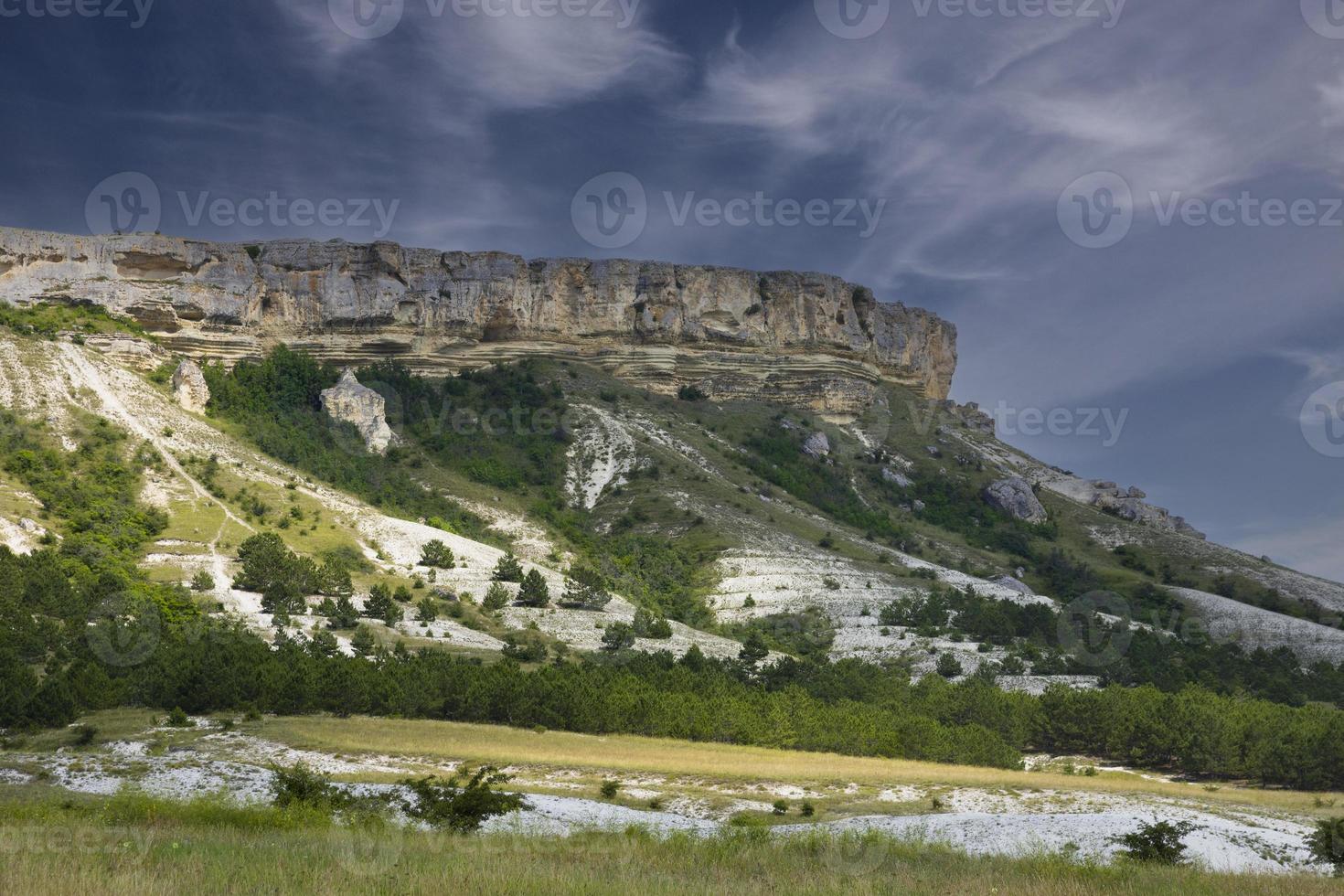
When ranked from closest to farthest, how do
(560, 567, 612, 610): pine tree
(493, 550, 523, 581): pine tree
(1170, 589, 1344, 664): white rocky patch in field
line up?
(560, 567, 612, 610): pine tree
(1170, 589, 1344, 664): white rocky patch in field
(493, 550, 523, 581): pine tree

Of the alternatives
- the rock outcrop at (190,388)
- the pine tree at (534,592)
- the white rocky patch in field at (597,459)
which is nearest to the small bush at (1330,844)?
the pine tree at (534,592)

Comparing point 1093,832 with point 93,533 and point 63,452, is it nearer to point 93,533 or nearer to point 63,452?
point 93,533

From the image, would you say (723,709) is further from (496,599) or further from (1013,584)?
(1013,584)

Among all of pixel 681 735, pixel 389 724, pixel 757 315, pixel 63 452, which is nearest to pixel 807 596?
pixel 681 735

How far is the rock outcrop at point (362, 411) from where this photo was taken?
88.3 m

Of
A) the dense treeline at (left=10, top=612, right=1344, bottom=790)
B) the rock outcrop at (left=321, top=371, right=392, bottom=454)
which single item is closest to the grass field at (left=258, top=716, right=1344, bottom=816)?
the dense treeline at (left=10, top=612, right=1344, bottom=790)

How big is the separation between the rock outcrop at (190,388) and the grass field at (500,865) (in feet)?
229

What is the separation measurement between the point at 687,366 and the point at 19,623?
268ft

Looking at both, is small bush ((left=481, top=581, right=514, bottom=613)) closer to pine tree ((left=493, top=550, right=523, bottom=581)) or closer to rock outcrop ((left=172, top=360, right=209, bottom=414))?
pine tree ((left=493, top=550, right=523, bottom=581))

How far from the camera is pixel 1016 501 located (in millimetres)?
98875

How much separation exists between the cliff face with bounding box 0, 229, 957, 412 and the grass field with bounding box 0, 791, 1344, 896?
9076 cm

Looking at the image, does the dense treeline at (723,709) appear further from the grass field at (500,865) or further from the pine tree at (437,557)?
the grass field at (500,865)

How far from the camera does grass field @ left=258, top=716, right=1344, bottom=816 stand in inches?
1074

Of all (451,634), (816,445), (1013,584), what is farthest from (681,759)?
(816,445)
